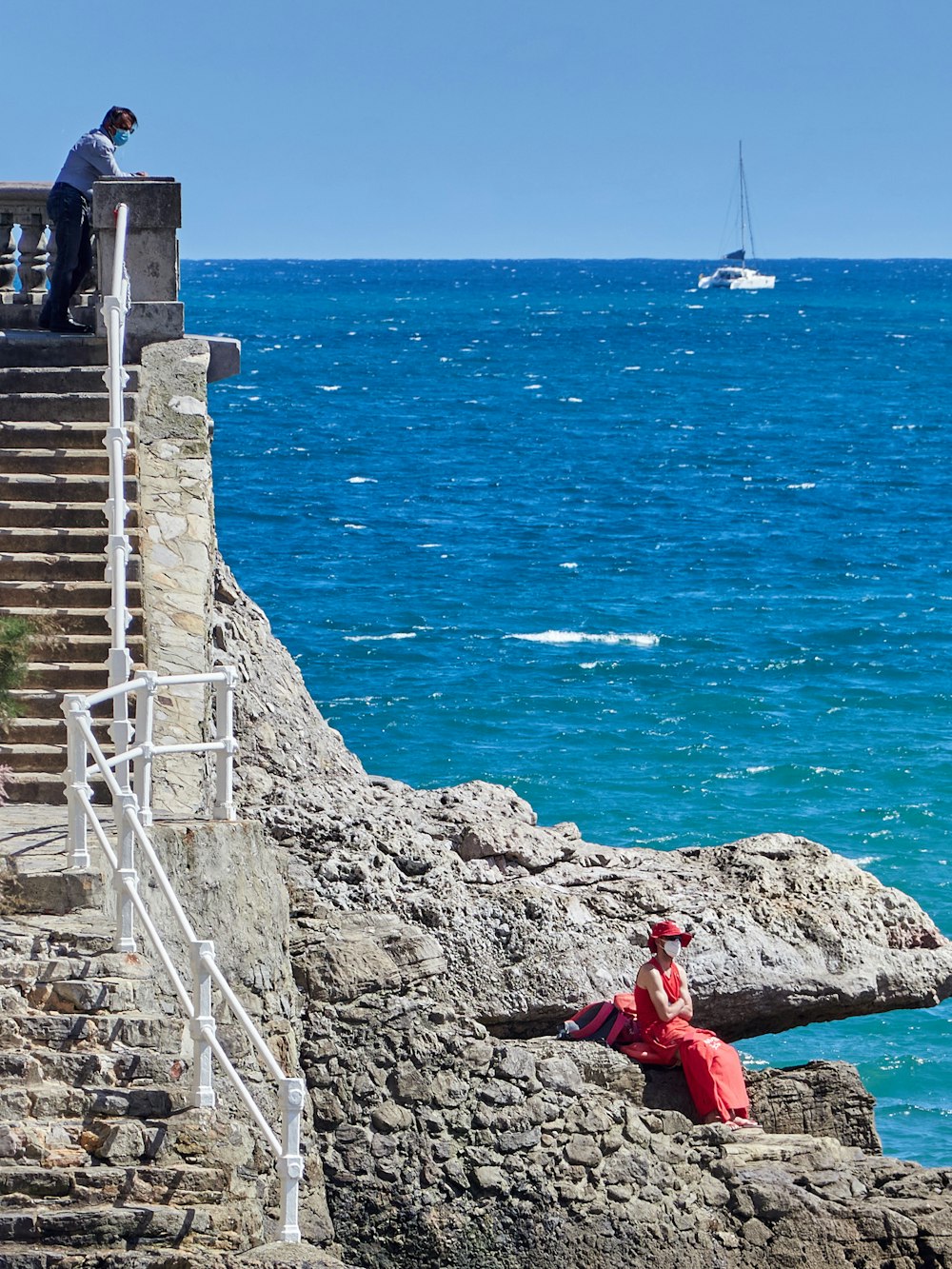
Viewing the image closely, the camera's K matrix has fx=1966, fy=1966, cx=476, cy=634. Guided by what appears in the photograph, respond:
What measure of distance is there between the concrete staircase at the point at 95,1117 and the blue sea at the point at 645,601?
11729 mm

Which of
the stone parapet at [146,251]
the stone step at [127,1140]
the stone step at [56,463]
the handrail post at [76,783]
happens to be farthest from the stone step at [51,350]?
the stone step at [127,1140]

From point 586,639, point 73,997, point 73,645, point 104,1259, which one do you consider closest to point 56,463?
point 73,645

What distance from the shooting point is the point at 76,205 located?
13727 mm

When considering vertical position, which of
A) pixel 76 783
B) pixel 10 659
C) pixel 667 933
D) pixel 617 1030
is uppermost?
pixel 10 659

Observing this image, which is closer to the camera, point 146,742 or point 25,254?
point 146,742

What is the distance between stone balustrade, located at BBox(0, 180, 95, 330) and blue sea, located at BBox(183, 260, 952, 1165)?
10.1m

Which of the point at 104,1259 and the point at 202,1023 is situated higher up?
the point at 202,1023

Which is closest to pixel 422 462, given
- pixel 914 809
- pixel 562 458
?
pixel 562 458

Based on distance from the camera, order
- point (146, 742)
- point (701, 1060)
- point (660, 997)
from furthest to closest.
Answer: point (660, 997), point (701, 1060), point (146, 742)

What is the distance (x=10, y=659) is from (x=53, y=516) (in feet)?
7.72

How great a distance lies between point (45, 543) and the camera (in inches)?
481

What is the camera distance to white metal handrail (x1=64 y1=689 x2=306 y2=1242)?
814 cm

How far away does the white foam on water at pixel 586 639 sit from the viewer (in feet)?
121

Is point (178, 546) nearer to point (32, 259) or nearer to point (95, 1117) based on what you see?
point (32, 259)
